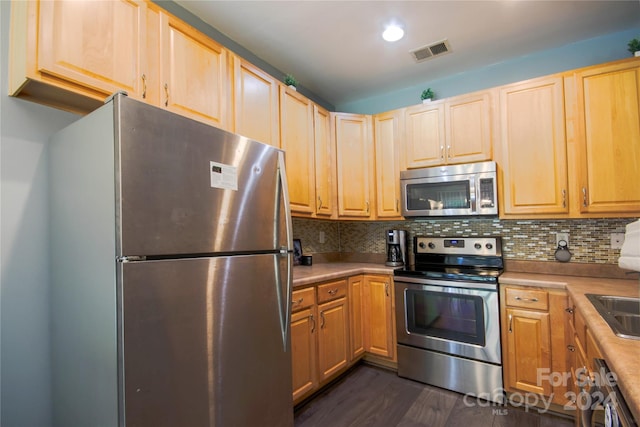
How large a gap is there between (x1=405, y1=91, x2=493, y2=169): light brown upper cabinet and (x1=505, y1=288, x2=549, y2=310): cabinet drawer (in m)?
1.02

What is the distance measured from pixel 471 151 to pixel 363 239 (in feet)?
4.43

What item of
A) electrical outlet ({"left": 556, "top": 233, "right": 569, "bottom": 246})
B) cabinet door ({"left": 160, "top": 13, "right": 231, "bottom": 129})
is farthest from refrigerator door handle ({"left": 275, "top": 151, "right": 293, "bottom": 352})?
electrical outlet ({"left": 556, "top": 233, "right": 569, "bottom": 246})

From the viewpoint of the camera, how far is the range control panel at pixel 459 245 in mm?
2607

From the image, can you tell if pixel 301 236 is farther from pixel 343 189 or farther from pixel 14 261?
pixel 14 261

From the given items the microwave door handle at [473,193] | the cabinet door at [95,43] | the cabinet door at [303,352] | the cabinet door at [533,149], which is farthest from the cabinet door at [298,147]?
the cabinet door at [533,149]

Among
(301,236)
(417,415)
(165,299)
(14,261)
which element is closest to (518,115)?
(301,236)

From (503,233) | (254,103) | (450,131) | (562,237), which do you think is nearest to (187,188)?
(254,103)

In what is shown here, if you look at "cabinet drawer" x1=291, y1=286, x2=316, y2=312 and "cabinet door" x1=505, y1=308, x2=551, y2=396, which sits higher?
"cabinet drawer" x1=291, y1=286, x2=316, y2=312

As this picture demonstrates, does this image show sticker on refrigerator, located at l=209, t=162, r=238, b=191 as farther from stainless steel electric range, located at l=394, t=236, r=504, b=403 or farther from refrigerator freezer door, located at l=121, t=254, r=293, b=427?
stainless steel electric range, located at l=394, t=236, r=504, b=403

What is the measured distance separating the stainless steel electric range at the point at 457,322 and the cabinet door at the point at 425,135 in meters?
0.77

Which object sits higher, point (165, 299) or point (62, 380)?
point (165, 299)

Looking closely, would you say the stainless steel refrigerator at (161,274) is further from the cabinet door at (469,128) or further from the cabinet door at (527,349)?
the cabinet door at (469,128)

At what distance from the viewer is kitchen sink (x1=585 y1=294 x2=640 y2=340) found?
1.20 m

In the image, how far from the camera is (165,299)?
1.12 metres
